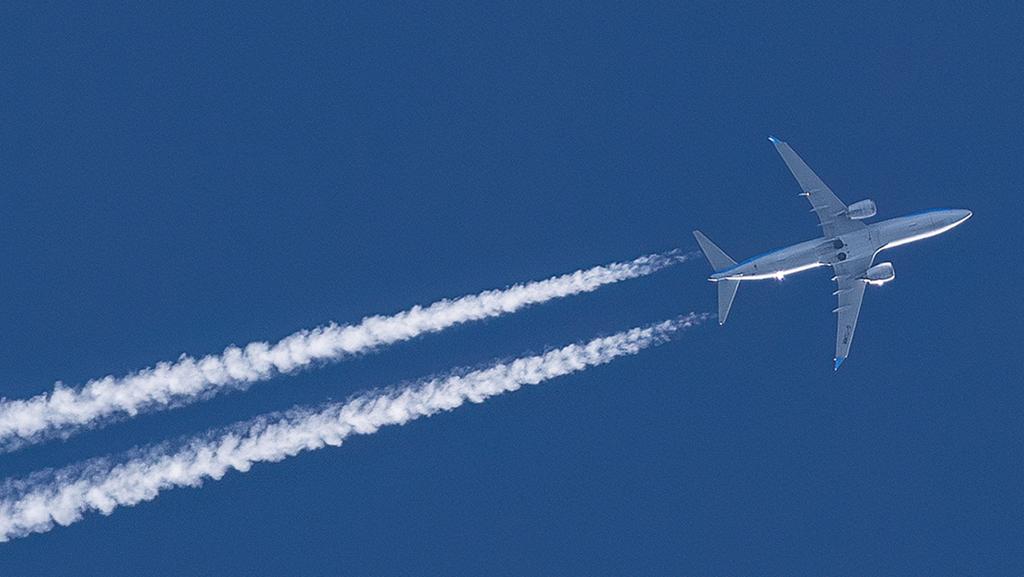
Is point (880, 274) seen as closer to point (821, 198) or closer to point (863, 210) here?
point (863, 210)

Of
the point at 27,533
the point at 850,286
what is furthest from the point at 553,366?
the point at 27,533

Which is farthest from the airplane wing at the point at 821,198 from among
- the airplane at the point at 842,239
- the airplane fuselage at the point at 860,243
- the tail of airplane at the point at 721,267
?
the tail of airplane at the point at 721,267

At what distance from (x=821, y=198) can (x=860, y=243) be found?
3.70 meters

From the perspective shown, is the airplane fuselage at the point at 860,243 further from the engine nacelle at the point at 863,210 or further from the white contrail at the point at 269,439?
the white contrail at the point at 269,439

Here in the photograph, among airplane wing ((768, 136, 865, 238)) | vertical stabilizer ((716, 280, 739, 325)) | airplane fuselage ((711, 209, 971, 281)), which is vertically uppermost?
airplane wing ((768, 136, 865, 238))

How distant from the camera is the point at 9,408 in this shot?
82.4 meters

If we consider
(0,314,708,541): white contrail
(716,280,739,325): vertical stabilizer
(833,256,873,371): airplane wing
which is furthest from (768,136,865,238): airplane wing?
(0,314,708,541): white contrail

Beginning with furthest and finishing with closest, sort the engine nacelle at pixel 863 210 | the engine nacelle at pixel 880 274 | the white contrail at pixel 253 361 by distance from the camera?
the engine nacelle at pixel 880 274, the engine nacelle at pixel 863 210, the white contrail at pixel 253 361

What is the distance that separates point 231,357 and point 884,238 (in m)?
40.6

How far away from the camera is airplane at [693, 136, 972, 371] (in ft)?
293

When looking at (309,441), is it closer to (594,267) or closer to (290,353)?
(290,353)

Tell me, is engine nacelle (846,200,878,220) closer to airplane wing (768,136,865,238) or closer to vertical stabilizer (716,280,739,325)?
airplane wing (768,136,865,238)

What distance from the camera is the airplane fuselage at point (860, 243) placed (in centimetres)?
8844

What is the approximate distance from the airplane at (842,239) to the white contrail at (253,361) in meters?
4.97
